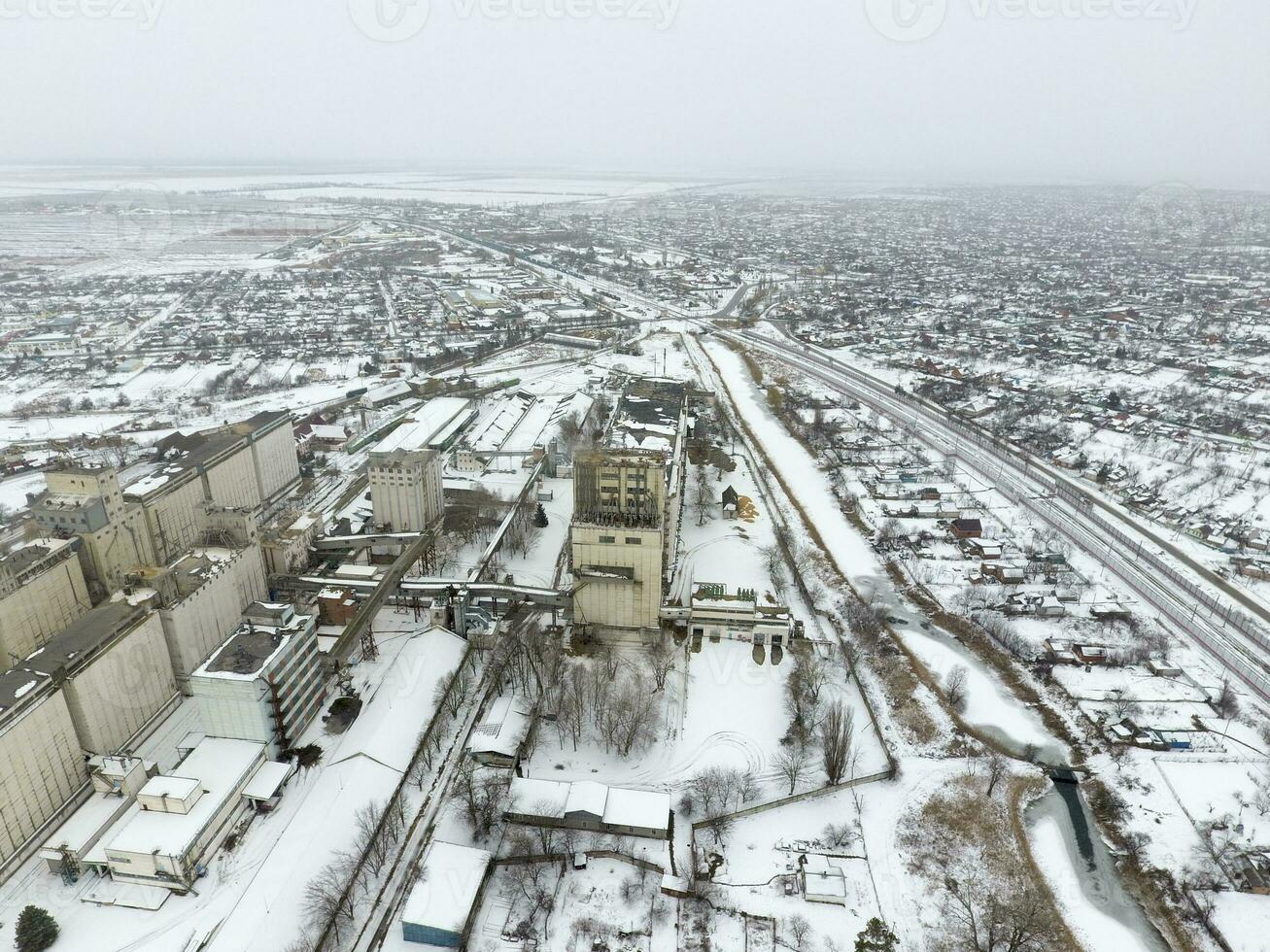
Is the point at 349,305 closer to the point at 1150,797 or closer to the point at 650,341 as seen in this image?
the point at 650,341

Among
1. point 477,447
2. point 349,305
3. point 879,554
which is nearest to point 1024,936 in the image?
point 879,554

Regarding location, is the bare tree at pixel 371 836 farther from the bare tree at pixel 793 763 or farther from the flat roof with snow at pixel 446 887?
the bare tree at pixel 793 763

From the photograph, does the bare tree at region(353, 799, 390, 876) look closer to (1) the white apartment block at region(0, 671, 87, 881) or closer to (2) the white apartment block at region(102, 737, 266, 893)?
(2) the white apartment block at region(102, 737, 266, 893)

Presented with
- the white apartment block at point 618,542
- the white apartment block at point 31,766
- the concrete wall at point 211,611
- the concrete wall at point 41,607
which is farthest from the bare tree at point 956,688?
the concrete wall at point 41,607

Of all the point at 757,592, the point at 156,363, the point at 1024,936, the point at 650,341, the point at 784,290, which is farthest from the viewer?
the point at 784,290

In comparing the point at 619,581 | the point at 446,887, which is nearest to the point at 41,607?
the point at 446,887

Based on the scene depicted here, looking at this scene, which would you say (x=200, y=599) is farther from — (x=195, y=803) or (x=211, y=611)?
(x=195, y=803)
